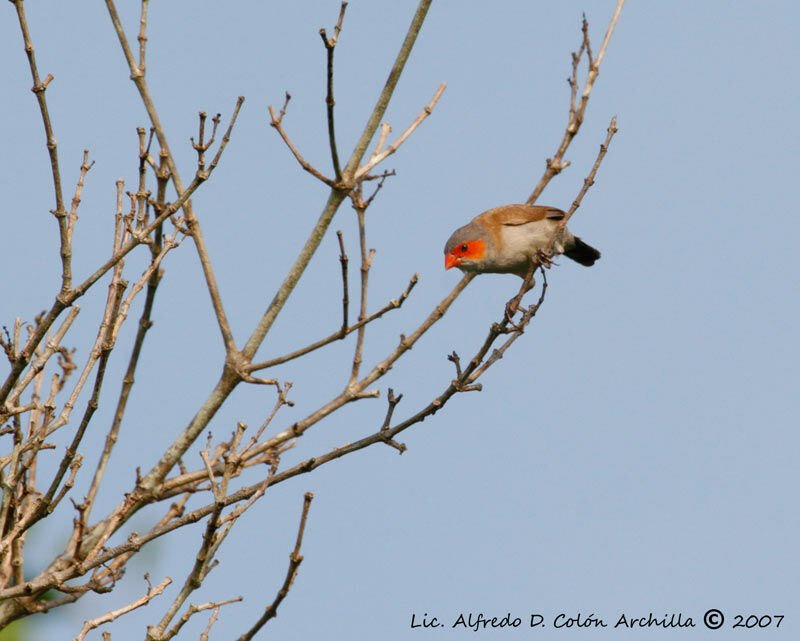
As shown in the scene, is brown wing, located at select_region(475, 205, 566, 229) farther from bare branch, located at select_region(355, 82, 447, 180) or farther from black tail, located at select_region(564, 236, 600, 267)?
bare branch, located at select_region(355, 82, 447, 180)

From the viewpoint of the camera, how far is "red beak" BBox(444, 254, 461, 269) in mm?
7229

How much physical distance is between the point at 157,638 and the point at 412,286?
6.07ft

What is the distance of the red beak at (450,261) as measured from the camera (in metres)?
7.23

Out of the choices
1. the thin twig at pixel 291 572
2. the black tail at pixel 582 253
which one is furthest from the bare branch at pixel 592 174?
the black tail at pixel 582 253

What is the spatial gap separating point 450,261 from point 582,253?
147 centimetres

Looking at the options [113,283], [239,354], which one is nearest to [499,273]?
[239,354]

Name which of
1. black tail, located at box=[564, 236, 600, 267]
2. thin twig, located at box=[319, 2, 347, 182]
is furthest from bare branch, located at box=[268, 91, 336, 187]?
black tail, located at box=[564, 236, 600, 267]

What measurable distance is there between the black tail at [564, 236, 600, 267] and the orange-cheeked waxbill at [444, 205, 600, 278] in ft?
1.73

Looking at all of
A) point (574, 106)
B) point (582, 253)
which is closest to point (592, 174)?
point (574, 106)

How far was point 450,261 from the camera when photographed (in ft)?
23.9

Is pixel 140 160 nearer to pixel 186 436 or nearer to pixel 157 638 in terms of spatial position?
pixel 186 436

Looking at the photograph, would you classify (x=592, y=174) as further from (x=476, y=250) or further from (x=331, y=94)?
(x=476, y=250)

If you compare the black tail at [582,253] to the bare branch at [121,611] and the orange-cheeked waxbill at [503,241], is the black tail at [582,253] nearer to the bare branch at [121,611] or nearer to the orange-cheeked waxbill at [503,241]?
the orange-cheeked waxbill at [503,241]

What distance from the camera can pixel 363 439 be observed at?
4.32m
